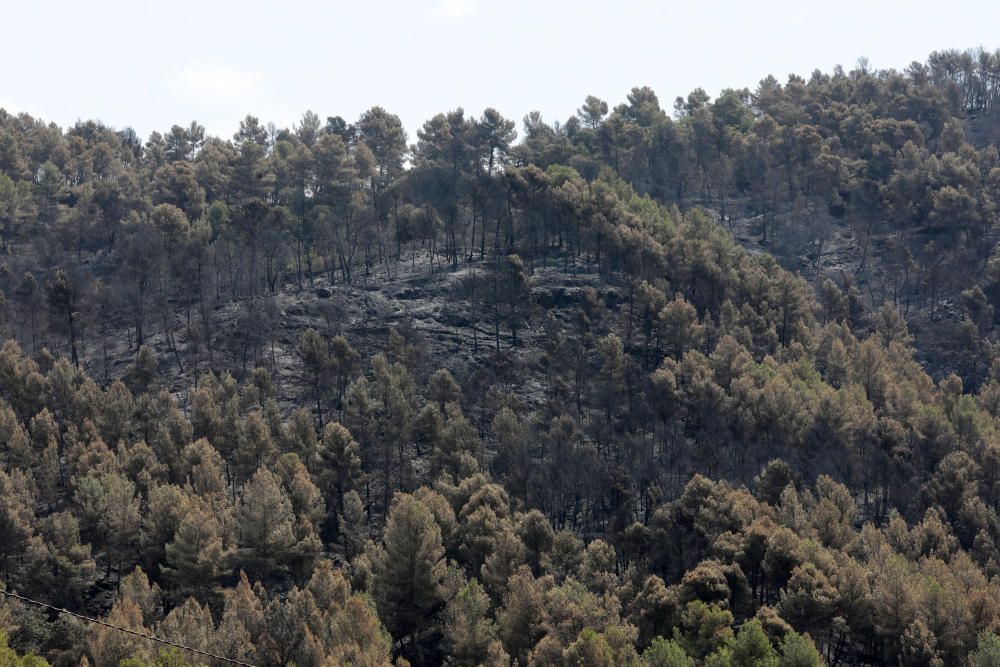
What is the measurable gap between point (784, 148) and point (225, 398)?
313 feet

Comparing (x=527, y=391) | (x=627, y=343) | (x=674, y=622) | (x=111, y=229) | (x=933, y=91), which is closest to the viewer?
(x=674, y=622)

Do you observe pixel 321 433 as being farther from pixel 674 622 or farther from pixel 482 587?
pixel 674 622

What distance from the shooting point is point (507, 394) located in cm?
9231

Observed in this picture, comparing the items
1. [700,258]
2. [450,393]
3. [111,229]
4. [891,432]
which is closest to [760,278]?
[700,258]

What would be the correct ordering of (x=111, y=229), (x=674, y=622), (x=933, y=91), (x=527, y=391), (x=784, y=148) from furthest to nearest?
(x=933, y=91) < (x=784, y=148) < (x=111, y=229) < (x=527, y=391) < (x=674, y=622)

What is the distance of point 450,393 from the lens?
90.1 m

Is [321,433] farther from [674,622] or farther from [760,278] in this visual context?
[760,278]

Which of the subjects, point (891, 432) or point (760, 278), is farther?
point (760, 278)

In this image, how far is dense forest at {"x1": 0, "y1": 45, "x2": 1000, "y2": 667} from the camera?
61.8 metres

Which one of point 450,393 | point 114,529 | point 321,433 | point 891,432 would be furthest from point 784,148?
point 114,529

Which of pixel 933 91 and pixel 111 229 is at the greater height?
pixel 933 91

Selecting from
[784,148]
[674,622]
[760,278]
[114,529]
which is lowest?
[674,622]

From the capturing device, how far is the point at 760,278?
107 meters

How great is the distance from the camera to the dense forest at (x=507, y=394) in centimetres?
6178
